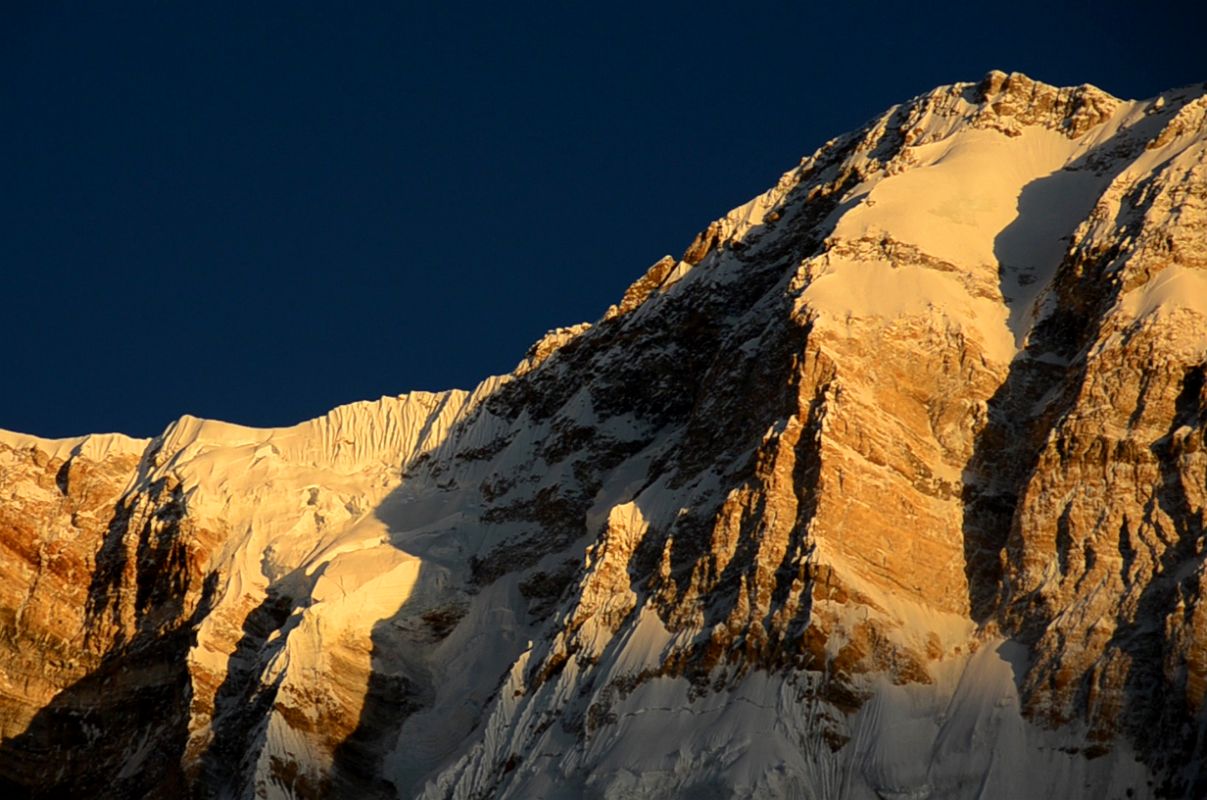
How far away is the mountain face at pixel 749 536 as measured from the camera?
416 feet

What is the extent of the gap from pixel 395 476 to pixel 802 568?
4557cm

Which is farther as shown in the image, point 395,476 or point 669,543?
point 395,476

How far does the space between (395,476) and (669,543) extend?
36.0 metres

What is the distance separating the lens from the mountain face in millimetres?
126812

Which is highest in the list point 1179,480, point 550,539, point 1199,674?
point 550,539

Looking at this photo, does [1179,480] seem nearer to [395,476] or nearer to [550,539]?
[550,539]

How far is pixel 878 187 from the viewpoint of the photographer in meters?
156

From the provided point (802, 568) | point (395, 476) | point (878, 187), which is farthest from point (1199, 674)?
point (395, 476)

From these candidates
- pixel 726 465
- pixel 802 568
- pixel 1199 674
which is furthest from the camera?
pixel 726 465

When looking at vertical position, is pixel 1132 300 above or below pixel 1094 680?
above

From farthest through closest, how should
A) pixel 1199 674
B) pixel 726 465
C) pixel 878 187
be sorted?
pixel 878 187 → pixel 726 465 → pixel 1199 674

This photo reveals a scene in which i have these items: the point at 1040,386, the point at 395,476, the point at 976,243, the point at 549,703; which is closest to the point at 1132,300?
the point at 1040,386

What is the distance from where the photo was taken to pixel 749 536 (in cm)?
13500

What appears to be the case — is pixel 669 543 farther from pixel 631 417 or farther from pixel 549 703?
pixel 631 417
